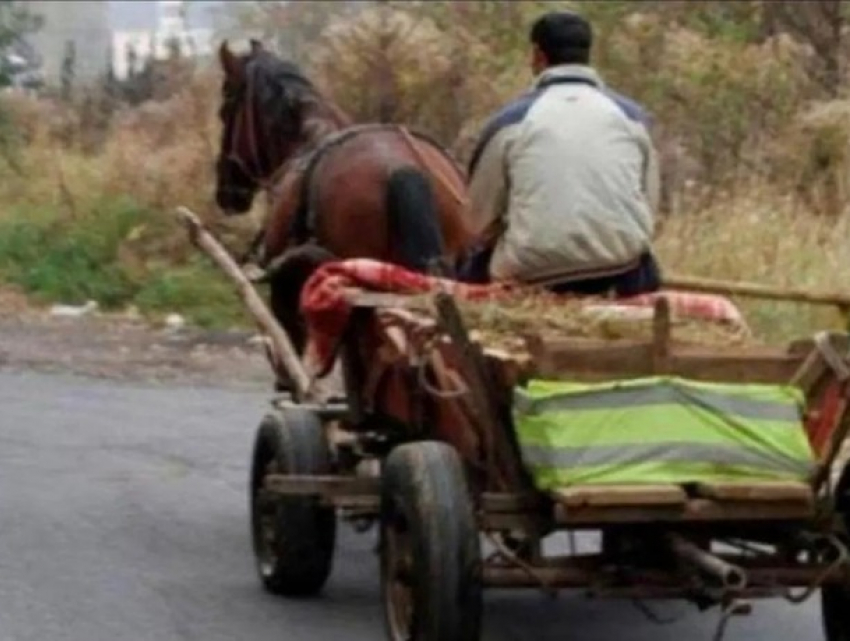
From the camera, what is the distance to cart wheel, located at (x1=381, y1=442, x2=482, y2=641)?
841 cm

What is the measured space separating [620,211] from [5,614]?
2.67 metres

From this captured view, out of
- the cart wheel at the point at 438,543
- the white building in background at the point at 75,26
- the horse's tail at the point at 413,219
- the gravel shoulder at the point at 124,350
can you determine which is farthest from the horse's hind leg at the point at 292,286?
the white building in background at the point at 75,26

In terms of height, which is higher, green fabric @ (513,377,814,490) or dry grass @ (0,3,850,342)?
green fabric @ (513,377,814,490)

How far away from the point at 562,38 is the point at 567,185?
0.60 meters

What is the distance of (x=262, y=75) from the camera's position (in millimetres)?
13727

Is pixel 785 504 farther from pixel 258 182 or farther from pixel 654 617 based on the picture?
pixel 258 182

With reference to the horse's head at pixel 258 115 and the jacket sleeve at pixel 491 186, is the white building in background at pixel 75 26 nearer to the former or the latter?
the horse's head at pixel 258 115

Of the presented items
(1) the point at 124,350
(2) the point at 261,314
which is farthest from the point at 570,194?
(1) the point at 124,350

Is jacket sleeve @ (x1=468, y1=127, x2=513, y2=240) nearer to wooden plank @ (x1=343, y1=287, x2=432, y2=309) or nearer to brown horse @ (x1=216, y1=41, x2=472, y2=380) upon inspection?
wooden plank @ (x1=343, y1=287, x2=432, y2=309)

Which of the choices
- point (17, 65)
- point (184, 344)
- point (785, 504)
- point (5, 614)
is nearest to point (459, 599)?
point (785, 504)

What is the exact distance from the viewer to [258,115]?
45.4ft

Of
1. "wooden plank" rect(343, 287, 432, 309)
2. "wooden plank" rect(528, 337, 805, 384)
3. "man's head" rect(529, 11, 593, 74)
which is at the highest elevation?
"man's head" rect(529, 11, 593, 74)

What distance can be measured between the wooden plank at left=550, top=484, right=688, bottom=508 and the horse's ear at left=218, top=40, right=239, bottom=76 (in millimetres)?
6152

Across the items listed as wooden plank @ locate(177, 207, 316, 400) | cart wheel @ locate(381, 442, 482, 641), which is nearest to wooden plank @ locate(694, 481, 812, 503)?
cart wheel @ locate(381, 442, 482, 641)
